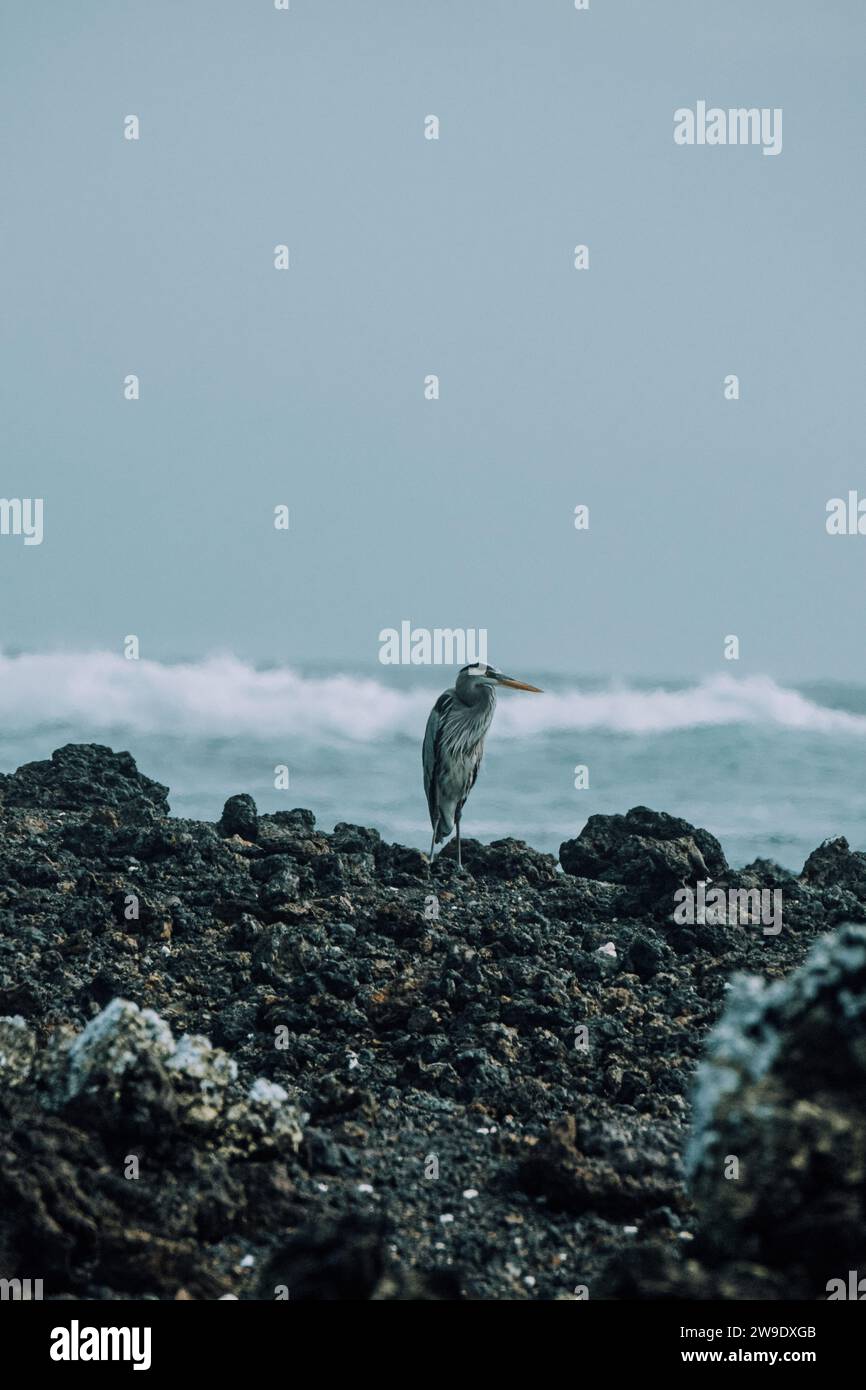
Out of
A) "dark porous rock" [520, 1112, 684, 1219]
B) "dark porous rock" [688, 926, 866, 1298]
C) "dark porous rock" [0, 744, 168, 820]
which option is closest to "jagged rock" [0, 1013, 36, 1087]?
"dark porous rock" [520, 1112, 684, 1219]

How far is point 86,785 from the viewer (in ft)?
57.3

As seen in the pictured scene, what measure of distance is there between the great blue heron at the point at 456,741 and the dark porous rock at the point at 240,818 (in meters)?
2.28

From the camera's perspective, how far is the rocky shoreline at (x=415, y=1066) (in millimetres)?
6332

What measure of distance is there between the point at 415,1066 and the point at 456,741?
26.6ft

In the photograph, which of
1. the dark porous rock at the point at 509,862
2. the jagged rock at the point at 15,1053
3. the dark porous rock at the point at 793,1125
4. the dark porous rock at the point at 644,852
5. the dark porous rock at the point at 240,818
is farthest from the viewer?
the dark porous rock at the point at 240,818

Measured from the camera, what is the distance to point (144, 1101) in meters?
8.05

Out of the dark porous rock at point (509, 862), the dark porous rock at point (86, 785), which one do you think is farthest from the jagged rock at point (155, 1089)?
the dark porous rock at point (86, 785)

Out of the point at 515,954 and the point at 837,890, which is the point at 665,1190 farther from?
the point at 837,890

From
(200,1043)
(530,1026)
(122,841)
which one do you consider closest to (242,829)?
(122,841)

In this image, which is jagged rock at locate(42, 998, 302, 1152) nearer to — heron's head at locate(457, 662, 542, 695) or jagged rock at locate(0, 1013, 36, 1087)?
jagged rock at locate(0, 1013, 36, 1087)

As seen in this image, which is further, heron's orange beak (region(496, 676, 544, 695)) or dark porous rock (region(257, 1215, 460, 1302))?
heron's orange beak (region(496, 676, 544, 695))

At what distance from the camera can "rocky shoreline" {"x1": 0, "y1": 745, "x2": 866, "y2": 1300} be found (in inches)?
249

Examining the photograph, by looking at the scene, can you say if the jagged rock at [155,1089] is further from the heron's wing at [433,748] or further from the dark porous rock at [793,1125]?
the heron's wing at [433,748]

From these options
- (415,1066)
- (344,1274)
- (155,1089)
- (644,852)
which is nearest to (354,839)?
(644,852)
